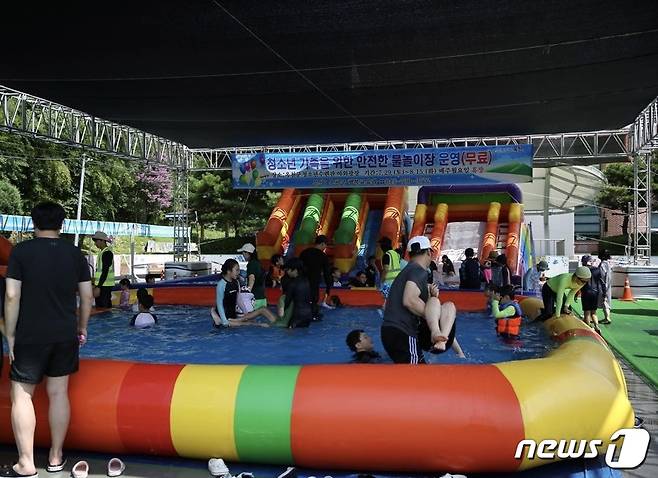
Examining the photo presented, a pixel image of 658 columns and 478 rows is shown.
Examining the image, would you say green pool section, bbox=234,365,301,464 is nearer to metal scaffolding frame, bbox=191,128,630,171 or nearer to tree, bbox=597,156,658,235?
metal scaffolding frame, bbox=191,128,630,171

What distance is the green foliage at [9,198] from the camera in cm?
2238

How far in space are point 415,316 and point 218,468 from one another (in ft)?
5.29

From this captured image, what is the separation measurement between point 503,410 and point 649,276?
36.0ft

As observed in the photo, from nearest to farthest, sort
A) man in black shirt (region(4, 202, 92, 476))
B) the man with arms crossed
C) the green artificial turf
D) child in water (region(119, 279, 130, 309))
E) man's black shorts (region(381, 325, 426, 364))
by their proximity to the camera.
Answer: man in black shirt (region(4, 202, 92, 476))
the man with arms crossed
man's black shorts (region(381, 325, 426, 364))
the green artificial turf
child in water (region(119, 279, 130, 309))

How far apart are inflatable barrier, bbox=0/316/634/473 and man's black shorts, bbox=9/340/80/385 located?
35 centimetres

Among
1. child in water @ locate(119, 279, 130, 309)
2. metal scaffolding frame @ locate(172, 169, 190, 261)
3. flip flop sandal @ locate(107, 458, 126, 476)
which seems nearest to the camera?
flip flop sandal @ locate(107, 458, 126, 476)

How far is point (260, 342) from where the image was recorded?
6.46m

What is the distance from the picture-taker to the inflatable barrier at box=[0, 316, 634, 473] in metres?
2.95

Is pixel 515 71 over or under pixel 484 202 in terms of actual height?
over

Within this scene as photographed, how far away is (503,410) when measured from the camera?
2.96 m

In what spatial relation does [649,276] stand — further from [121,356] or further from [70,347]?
[70,347]

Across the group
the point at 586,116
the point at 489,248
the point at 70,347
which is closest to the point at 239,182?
the point at 489,248

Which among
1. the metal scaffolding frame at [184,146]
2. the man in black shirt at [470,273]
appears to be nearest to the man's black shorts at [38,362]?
the metal scaffolding frame at [184,146]

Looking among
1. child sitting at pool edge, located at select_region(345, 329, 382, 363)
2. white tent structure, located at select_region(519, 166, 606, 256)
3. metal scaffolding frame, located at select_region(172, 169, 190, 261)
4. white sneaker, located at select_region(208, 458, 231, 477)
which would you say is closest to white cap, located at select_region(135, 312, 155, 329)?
child sitting at pool edge, located at select_region(345, 329, 382, 363)
